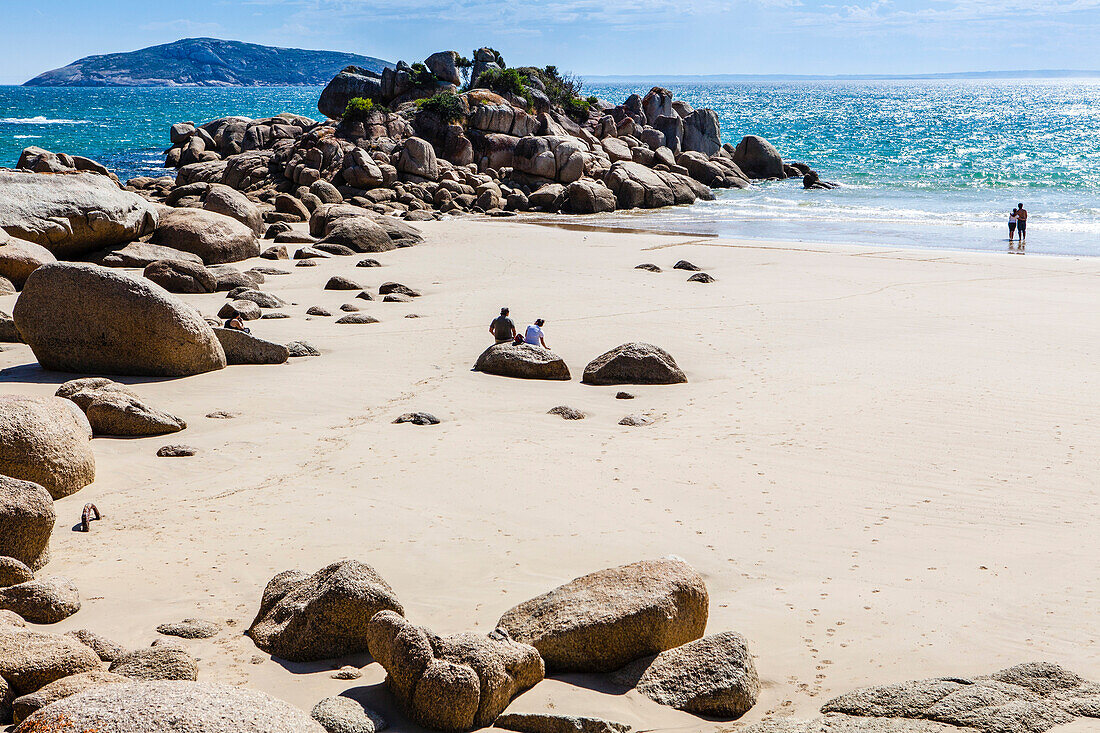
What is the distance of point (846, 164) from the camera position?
65.2 metres

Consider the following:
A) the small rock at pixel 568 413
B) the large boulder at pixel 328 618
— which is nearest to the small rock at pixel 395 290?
the small rock at pixel 568 413

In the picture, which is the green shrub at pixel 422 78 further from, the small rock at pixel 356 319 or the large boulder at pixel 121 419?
the large boulder at pixel 121 419

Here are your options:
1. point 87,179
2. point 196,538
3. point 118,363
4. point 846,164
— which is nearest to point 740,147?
point 846,164

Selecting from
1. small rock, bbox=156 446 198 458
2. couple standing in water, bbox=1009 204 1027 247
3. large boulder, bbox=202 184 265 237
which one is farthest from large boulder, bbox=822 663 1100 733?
couple standing in water, bbox=1009 204 1027 247

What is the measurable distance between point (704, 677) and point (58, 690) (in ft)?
10.2

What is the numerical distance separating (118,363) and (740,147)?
4996cm

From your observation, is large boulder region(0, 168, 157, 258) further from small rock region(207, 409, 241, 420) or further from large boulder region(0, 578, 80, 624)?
large boulder region(0, 578, 80, 624)

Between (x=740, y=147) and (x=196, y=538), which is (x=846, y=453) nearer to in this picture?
(x=196, y=538)

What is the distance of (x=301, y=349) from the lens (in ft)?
45.0

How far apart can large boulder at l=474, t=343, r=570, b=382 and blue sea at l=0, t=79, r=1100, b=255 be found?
19.6 meters

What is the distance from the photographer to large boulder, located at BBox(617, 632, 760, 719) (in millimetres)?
4922

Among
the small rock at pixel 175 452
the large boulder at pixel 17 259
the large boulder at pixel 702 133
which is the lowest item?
the small rock at pixel 175 452

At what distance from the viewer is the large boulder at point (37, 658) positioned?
4453mm

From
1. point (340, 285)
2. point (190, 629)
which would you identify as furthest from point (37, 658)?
point (340, 285)
